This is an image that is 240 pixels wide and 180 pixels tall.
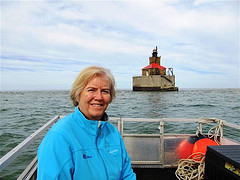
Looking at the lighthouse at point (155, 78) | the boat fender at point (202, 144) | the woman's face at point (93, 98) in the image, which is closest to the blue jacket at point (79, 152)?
the woman's face at point (93, 98)

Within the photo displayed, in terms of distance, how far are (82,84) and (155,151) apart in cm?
275

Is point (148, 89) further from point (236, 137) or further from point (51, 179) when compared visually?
point (51, 179)

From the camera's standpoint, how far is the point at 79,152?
4.54 feet

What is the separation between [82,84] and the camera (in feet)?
5.30

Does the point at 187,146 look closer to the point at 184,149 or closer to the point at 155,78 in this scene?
the point at 184,149

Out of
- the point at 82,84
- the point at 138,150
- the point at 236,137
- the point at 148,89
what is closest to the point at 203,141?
the point at 138,150

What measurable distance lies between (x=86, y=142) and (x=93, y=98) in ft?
1.29

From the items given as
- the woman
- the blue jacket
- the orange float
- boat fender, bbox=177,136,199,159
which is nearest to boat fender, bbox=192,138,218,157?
the orange float

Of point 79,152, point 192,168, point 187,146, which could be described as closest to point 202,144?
point 187,146

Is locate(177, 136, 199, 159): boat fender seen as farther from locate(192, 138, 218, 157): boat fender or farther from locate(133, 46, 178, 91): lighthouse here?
locate(133, 46, 178, 91): lighthouse

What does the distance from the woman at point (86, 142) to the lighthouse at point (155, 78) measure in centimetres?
5987

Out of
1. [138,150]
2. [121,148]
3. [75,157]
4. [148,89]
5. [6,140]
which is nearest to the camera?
[75,157]

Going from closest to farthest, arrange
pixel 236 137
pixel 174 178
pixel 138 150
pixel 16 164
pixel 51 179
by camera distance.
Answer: pixel 51 179, pixel 174 178, pixel 138 150, pixel 16 164, pixel 236 137

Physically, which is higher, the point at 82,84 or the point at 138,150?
the point at 82,84
